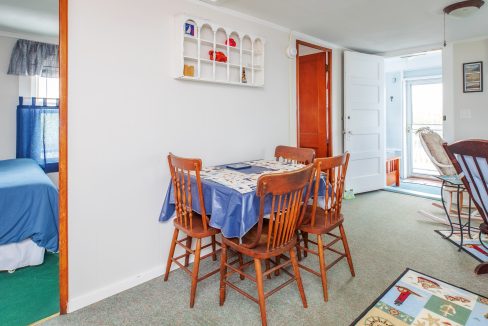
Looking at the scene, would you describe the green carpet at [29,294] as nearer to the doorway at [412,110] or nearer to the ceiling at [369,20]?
the ceiling at [369,20]

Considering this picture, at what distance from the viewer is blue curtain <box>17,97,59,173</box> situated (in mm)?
3986

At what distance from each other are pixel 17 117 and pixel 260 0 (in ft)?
11.7

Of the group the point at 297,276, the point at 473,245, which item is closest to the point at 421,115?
the point at 473,245

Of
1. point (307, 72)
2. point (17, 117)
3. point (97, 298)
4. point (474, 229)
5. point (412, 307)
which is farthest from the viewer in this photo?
point (307, 72)

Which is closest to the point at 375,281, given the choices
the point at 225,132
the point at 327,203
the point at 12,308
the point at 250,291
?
the point at 327,203

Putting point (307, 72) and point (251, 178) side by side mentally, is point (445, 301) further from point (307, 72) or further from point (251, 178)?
point (307, 72)

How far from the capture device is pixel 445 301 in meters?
1.92

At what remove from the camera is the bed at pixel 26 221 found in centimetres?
229

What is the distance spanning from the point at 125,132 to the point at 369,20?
113 inches

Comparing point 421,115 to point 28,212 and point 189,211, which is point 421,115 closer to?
point 189,211

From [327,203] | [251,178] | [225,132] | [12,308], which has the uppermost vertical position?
[225,132]

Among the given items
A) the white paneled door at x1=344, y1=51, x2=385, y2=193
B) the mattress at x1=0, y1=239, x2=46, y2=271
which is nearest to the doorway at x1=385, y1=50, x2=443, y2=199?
the white paneled door at x1=344, y1=51, x2=385, y2=193

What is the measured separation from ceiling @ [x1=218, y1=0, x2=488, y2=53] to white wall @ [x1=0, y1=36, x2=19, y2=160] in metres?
3.28

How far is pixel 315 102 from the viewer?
436cm
